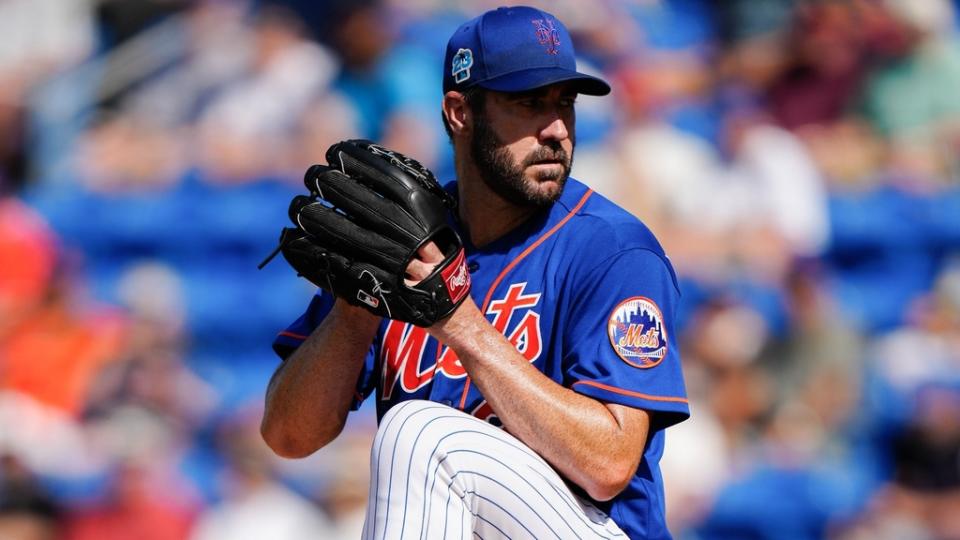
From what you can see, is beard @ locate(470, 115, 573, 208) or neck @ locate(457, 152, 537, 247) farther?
neck @ locate(457, 152, 537, 247)

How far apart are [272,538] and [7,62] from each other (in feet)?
11.2

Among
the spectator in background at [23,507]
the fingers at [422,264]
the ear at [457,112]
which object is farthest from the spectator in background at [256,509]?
the fingers at [422,264]

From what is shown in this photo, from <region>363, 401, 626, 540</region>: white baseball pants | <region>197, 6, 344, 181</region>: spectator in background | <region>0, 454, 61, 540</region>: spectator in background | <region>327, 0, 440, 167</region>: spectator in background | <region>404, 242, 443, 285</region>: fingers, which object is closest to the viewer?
<region>363, 401, 626, 540</region>: white baseball pants

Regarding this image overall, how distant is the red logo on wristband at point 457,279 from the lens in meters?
2.39

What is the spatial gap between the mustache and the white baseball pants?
540 mm

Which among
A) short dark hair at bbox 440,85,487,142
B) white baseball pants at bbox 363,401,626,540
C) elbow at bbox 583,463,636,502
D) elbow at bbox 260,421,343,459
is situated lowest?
white baseball pants at bbox 363,401,626,540

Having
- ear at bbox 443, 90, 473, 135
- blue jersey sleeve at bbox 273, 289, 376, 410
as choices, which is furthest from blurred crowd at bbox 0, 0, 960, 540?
ear at bbox 443, 90, 473, 135

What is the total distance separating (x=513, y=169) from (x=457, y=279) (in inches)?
Answer: 13.4

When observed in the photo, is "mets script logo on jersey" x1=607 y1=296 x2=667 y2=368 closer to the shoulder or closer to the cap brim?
the shoulder

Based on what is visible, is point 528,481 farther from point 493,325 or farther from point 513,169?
point 513,169

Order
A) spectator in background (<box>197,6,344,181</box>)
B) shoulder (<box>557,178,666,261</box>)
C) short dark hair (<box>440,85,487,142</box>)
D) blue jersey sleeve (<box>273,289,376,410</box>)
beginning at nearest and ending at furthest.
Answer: shoulder (<box>557,178,666,261</box>) → short dark hair (<box>440,85,487,142</box>) → blue jersey sleeve (<box>273,289,376,410</box>) → spectator in background (<box>197,6,344,181</box>)

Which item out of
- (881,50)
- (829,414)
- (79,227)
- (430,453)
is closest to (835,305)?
(829,414)

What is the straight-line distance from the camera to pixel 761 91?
6961 millimetres

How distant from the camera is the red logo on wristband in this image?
239 cm
